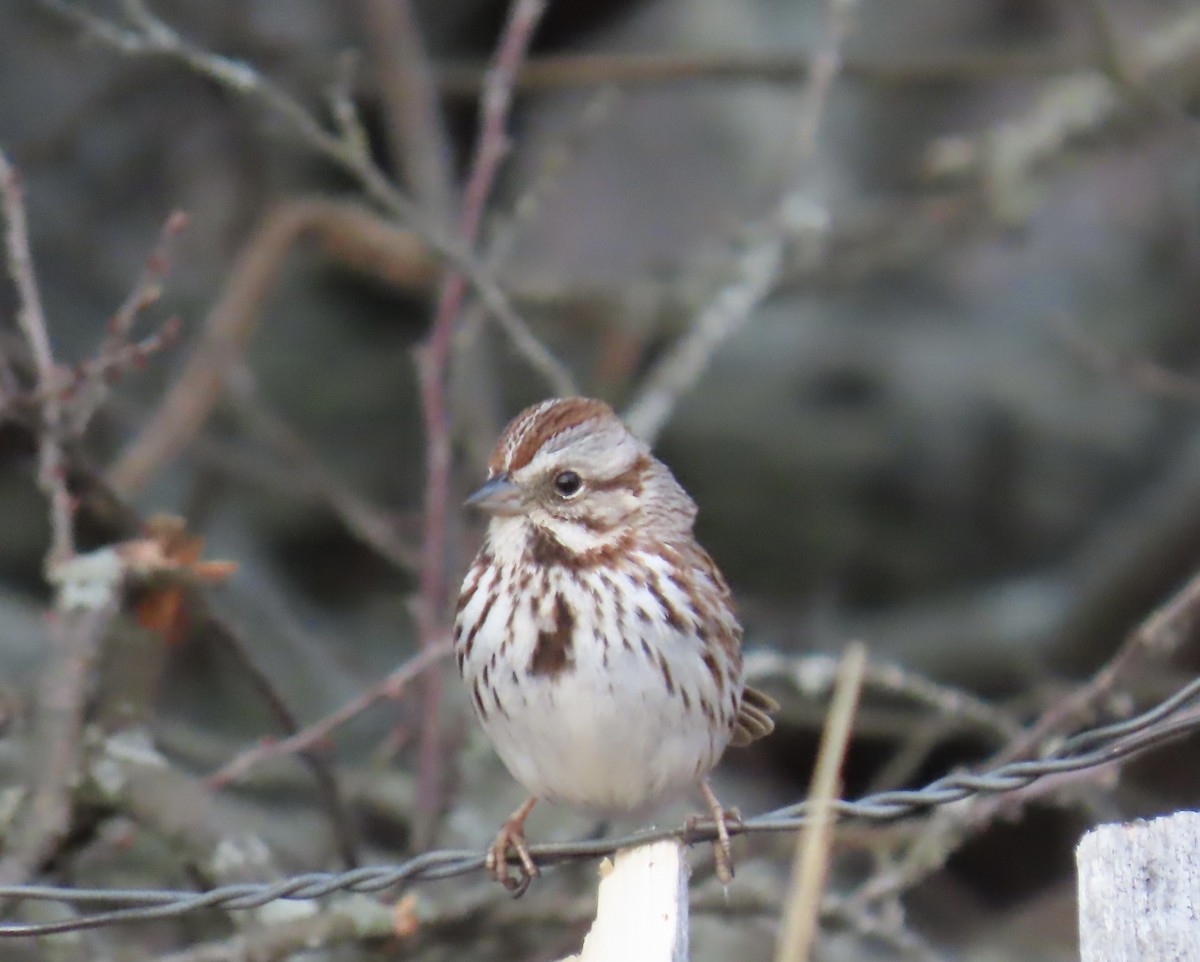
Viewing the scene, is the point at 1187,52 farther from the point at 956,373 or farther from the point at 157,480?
the point at 157,480

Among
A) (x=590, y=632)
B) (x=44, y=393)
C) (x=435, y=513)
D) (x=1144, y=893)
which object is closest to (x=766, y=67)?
(x=435, y=513)

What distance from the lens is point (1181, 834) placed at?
2254 mm

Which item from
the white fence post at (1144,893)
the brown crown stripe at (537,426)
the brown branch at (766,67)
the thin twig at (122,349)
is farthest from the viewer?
the brown branch at (766,67)

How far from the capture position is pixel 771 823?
276 cm

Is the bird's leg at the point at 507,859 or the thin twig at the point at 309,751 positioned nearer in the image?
the bird's leg at the point at 507,859

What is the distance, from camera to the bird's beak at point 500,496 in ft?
12.1

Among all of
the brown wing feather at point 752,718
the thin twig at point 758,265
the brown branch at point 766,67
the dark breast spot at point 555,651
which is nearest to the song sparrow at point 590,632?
the dark breast spot at point 555,651

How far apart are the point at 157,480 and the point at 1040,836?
358 centimetres

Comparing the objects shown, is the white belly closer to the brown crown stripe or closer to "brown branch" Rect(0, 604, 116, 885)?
the brown crown stripe

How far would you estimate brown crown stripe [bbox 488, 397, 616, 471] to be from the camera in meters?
3.71

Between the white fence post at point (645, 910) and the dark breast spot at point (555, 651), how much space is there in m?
1.01

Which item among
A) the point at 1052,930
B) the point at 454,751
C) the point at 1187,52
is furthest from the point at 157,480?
the point at 1187,52

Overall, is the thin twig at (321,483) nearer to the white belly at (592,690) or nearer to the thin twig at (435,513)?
the thin twig at (435,513)

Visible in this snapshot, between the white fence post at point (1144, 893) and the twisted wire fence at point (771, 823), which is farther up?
the twisted wire fence at point (771, 823)
